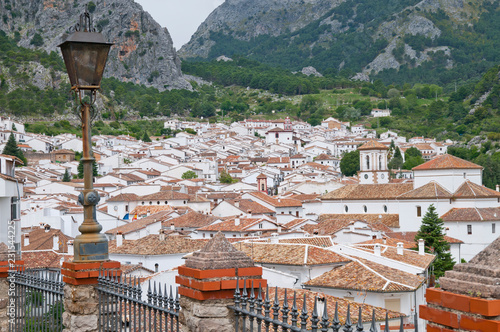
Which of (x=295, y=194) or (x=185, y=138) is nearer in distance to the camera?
(x=295, y=194)

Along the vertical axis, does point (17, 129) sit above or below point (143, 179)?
above

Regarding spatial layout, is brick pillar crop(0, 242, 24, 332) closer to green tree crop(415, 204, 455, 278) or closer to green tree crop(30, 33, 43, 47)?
green tree crop(415, 204, 455, 278)

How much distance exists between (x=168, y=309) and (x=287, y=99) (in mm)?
168916

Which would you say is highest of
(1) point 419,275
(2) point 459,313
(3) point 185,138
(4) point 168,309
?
(3) point 185,138

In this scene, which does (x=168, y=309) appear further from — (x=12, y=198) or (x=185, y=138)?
(x=185, y=138)

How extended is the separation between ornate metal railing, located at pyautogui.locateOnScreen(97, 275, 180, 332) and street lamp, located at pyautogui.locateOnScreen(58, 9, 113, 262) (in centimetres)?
44

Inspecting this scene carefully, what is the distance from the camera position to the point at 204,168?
274ft

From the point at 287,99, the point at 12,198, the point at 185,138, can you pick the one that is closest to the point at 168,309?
the point at 12,198

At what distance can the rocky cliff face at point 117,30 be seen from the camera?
16188cm

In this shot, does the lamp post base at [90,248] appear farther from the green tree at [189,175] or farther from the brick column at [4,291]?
the green tree at [189,175]

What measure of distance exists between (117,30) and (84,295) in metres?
162

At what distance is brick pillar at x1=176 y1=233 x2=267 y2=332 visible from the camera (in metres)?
4.57

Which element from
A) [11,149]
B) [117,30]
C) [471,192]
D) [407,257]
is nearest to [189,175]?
[11,149]

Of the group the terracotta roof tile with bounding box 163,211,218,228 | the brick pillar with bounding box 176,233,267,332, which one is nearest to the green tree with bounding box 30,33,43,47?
the terracotta roof tile with bounding box 163,211,218,228
